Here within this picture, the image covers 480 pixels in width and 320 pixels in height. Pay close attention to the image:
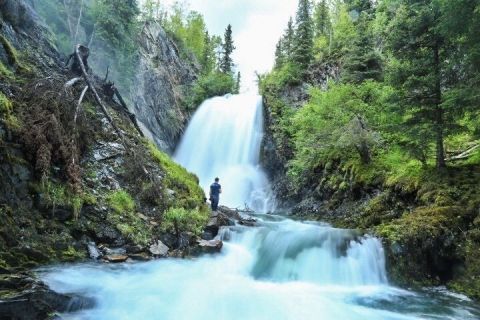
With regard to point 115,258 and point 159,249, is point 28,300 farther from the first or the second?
point 159,249

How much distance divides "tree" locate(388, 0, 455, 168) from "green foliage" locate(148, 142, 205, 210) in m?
6.97

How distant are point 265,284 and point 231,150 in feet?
63.7

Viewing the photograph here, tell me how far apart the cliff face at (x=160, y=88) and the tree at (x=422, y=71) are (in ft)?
50.8

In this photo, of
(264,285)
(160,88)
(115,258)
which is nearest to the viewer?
(115,258)

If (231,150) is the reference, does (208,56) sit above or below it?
above

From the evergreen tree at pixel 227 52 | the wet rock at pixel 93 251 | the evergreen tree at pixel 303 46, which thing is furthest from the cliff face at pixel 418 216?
the evergreen tree at pixel 227 52

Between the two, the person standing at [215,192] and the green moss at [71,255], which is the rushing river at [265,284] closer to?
the green moss at [71,255]

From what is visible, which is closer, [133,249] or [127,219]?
[133,249]

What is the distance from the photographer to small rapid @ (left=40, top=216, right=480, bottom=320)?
6.98 meters

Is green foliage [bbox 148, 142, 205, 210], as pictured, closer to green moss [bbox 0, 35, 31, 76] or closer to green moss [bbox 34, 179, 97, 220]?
green moss [bbox 34, 179, 97, 220]

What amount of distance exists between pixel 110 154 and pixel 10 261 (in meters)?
4.69

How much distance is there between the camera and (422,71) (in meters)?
11.5

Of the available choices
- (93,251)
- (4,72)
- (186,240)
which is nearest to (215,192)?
(186,240)

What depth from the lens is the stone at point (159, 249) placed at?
9125mm
